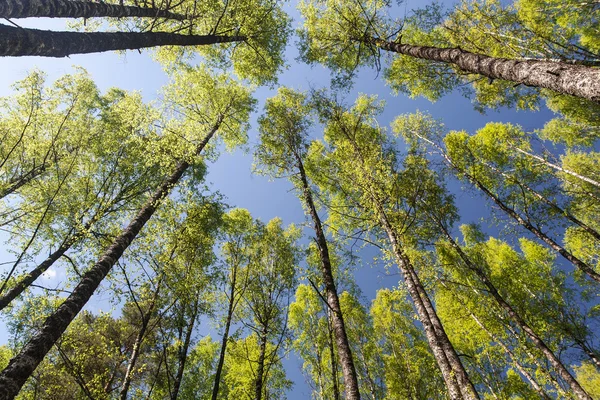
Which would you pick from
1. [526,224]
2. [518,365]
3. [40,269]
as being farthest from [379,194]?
[40,269]

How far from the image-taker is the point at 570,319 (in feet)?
40.3

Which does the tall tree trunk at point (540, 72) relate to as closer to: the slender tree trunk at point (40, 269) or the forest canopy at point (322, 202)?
the forest canopy at point (322, 202)

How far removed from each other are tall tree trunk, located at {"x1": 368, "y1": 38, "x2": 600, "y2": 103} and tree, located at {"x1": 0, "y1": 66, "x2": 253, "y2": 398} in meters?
7.13

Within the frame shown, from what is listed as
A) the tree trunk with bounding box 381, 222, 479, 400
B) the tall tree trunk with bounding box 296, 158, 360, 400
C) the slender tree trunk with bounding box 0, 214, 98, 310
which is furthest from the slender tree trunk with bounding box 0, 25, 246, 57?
the tree trunk with bounding box 381, 222, 479, 400

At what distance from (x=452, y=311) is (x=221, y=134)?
14.3m

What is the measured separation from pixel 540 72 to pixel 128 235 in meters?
8.51

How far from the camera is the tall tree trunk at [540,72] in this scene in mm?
2809

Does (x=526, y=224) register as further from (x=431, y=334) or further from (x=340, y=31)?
(x=340, y=31)

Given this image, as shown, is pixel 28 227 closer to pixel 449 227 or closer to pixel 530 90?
pixel 449 227

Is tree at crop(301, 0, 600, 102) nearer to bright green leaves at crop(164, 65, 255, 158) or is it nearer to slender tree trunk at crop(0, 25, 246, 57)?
bright green leaves at crop(164, 65, 255, 158)

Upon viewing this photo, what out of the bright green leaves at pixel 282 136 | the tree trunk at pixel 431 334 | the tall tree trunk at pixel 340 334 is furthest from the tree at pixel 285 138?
the tree trunk at pixel 431 334

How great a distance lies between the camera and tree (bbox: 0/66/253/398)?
368 centimetres

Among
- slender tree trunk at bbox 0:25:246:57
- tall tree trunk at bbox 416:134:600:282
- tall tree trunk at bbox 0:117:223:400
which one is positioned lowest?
tall tree trunk at bbox 0:117:223:400

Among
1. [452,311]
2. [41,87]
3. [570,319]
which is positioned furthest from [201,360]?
[570,319]
